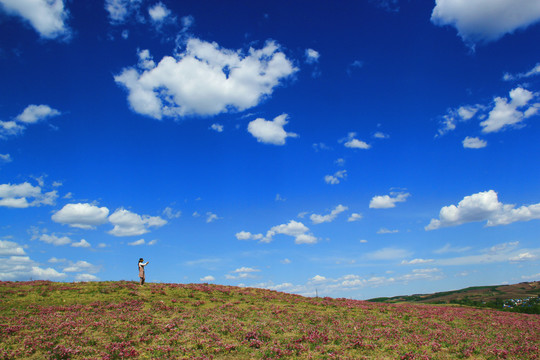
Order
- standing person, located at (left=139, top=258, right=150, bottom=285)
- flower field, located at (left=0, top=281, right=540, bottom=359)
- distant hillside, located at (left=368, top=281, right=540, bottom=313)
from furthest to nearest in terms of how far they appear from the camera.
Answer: distant hillside, located at (left=368, top=281, right=540, bottom=313)
standing person, located at (left=139, top=258, right=150, bottom=285)
flower field, located at (left=0, top=281, right=540, bottom=359)

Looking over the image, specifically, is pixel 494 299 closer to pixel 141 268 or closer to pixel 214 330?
pixel 141 268

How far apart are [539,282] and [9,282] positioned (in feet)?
683

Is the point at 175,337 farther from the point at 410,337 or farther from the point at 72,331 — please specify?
the point at 410,337

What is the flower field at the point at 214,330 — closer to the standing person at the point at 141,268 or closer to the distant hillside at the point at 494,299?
the standing person at the point at 141,268

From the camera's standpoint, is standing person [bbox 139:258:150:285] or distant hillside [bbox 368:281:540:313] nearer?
standing person [bbox 139:258:150:285]

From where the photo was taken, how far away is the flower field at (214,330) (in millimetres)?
16531

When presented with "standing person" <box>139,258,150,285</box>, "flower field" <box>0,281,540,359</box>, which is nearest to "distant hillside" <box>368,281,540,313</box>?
"flower field" <box>0,281,540,359</box>

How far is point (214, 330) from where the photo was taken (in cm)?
2022

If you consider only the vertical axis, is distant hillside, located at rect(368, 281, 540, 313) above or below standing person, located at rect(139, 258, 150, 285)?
below

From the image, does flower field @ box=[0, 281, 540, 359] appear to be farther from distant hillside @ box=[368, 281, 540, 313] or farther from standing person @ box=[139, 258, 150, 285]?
distant hillside @ box=[368, 281, 540, 313]

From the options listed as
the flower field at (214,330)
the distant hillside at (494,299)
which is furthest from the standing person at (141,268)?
the distant hillside at (494,299)

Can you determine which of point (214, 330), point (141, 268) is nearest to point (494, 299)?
point (141, 268)

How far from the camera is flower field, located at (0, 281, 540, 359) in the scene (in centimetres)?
1653

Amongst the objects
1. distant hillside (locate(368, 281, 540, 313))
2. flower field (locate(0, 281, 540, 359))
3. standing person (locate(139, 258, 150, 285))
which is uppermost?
standing person (locate(139, 258, 150, 285))
